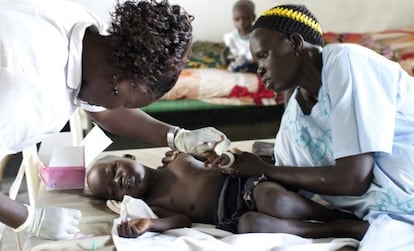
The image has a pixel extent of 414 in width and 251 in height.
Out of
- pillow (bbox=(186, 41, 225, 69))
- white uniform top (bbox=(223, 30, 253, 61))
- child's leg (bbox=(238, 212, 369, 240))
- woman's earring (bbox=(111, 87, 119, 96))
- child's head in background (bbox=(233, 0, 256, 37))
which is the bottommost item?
child's leg (bbox=(238, 212, 369, 240))

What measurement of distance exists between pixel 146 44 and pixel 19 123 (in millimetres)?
325

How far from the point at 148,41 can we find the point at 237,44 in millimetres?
2779

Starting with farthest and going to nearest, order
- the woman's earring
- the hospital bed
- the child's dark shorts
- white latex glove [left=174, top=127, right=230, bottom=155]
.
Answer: the child's dark shorts < white latex glove [left=174, top=127, right=230, bottom=155] < the hospital bed < the woman's earring

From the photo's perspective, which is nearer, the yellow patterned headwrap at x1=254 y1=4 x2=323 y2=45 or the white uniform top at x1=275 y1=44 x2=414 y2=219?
the white uniform top at x1=275 y1=44 x2=414 y2=219

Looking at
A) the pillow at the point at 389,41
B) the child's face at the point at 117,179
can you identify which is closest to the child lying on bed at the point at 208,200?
the child's face at the point at 117,179

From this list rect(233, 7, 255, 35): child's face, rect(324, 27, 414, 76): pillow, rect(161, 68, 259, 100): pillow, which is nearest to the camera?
rect(161, 68, 259, 100): pillow

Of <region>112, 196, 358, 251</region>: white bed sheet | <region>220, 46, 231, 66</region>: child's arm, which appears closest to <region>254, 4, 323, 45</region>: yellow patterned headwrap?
<region>112, 196, 358, 251</region>: white bed sheet

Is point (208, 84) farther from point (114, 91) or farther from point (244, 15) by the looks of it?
point (114, 91)

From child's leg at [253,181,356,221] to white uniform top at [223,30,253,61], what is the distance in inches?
84.8

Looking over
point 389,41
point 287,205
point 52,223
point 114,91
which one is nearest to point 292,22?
point 287,205

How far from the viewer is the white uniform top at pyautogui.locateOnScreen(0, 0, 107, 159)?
45.3 inches

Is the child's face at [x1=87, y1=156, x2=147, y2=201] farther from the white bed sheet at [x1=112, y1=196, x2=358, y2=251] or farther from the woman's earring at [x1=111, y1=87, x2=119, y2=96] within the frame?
the woman's earring at [x1=111, y1=87, x2=119, y2=96]

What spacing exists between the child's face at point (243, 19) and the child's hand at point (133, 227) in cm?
249

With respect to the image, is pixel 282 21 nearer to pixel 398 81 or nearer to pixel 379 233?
pixel 398 81
